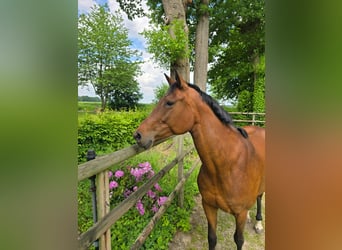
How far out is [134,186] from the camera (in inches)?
44.9

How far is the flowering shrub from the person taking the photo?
1.08 m

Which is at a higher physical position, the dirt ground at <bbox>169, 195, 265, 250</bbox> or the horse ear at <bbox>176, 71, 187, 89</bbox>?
the horse ear at <bbox>176, 71, 187, 89</bbox>

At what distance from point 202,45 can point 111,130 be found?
920mm

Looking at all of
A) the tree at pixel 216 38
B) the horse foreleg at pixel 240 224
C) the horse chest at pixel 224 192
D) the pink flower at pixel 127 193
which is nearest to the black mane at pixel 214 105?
the horse chest at pixel 224 192

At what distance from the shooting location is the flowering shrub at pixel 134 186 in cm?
108

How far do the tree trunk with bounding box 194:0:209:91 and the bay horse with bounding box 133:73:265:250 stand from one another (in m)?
0.71

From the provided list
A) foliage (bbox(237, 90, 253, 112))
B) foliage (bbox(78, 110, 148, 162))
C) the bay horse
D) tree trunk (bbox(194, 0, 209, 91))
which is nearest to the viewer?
the bay horse

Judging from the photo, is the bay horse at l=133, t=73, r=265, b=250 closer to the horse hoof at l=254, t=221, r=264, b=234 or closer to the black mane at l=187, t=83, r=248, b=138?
the black mane at l=187, t=83, r=248, b=138

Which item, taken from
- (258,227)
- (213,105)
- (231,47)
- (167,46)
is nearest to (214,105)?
(213,105)

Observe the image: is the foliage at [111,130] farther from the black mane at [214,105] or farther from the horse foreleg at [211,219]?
the horse foreleg at [211,219]

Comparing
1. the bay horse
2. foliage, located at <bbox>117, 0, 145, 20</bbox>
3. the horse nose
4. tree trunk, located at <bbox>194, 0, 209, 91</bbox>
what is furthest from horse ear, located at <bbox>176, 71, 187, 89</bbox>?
foliage, located at <bbox>117, 0, 145, 20</bbox>
